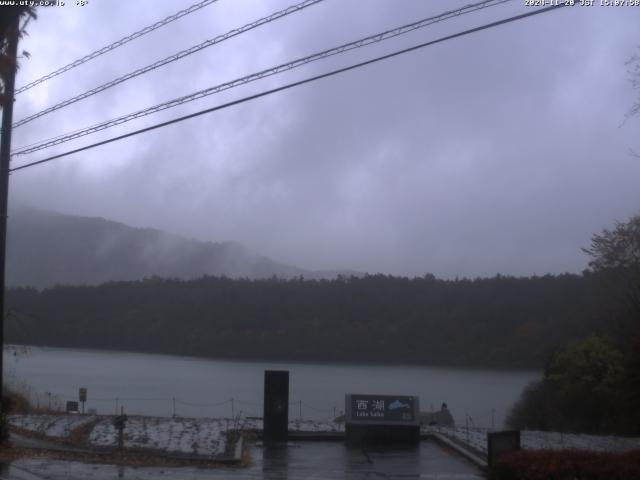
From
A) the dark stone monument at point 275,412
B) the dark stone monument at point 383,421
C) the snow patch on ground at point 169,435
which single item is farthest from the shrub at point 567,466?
the dark stone monument at point 275,412

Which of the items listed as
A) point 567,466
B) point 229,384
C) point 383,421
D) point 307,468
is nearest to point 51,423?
point 307,468

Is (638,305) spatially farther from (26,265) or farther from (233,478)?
(26,265)

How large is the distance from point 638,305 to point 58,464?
59.8ft

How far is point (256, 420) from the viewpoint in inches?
1099

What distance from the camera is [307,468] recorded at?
1892 centimetres

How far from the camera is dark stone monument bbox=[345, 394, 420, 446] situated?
23516 mm

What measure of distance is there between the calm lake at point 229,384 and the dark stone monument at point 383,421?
1502 centimetres

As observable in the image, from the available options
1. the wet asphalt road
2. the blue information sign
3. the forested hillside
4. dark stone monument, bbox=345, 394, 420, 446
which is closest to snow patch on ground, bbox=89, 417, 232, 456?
the wet asphalt road

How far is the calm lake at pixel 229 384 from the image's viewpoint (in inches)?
1665

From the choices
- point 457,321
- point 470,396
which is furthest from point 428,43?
point 457,321

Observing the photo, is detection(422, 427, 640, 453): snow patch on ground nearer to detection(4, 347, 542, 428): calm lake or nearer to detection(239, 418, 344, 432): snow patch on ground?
detection(239, 418, 344, 432): snow patch on ground

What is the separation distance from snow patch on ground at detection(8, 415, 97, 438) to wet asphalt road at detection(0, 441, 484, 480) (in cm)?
537

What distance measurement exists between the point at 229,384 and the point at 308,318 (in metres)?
27.7

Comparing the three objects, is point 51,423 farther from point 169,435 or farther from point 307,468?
point 307,468
